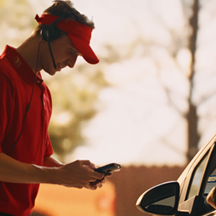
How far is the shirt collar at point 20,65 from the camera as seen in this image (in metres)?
1.06

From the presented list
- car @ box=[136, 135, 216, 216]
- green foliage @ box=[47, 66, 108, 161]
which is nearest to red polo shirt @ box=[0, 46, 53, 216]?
car @ box=[136, 135, 216, 216]

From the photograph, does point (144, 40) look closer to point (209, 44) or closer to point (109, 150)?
point (209, 44)

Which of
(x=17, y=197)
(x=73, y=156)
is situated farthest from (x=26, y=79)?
(x=73, y=156)

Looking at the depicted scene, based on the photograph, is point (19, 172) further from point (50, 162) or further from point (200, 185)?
point (200, 185)

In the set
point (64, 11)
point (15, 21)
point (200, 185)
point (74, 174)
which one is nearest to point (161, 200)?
point (200, 185)

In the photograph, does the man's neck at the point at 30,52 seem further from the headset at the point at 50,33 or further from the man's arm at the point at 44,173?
the man's arm at the point at 44,173

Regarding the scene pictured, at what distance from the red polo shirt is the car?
0.43 metres

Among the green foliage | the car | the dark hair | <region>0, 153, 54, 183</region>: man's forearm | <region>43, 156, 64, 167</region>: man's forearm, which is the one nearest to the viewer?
<region>0, 153, 54, 183</region>: man's forearm

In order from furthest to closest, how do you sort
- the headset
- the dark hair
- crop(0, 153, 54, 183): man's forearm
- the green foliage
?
1. the green foliage
2. the dark hair
3. the headset
4. crop(0, 153, 54, 183): man's forearm

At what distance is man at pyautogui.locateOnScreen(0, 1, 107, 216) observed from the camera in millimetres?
949

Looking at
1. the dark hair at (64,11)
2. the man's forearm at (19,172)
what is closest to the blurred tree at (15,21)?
the dark hair at (64,11)

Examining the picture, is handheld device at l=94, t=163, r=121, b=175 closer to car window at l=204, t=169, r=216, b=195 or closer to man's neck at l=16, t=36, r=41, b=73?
car window at l=204, t=169, r=216, b=195

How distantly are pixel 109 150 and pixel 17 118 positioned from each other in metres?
4.37

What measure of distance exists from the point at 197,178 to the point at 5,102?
81cm
